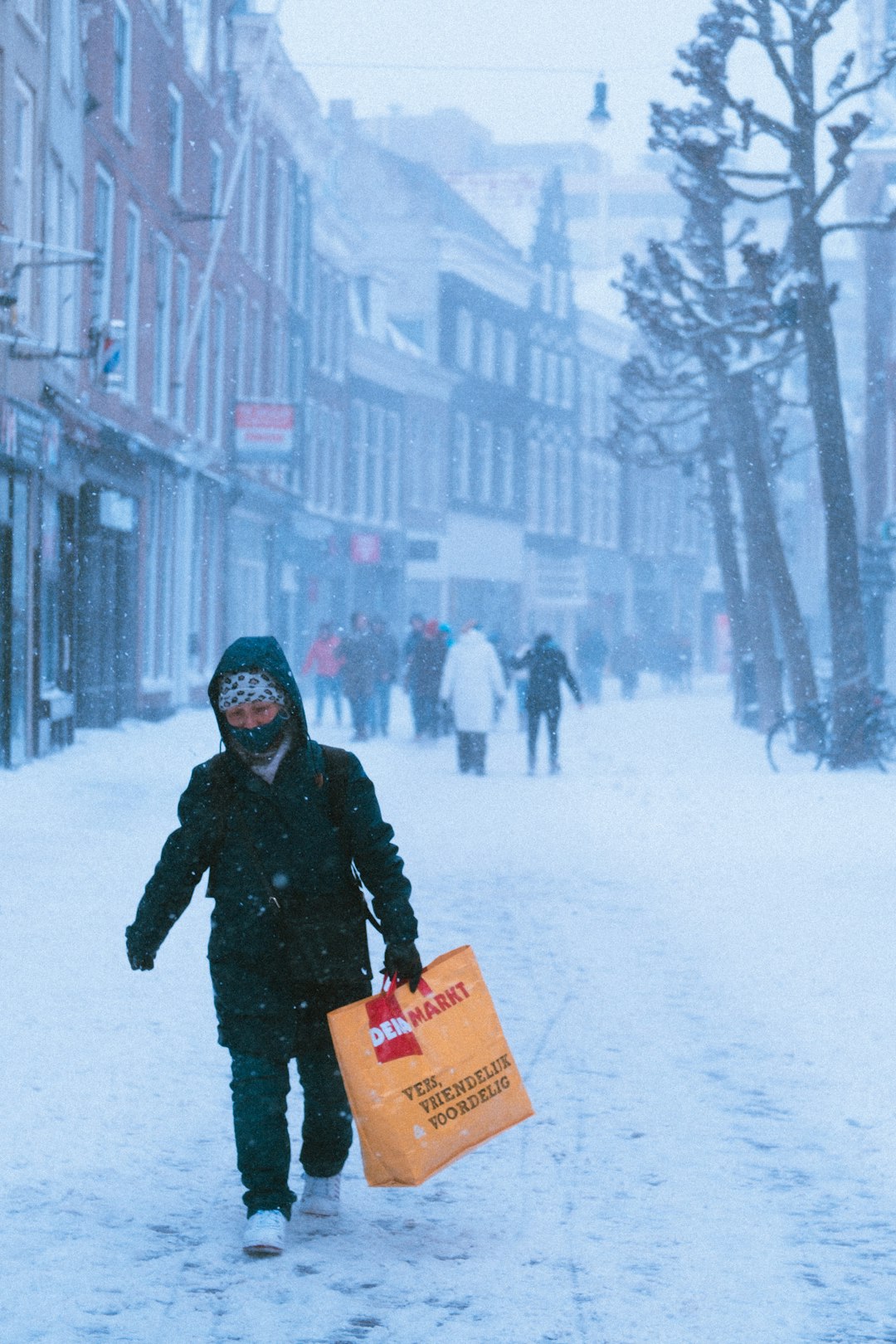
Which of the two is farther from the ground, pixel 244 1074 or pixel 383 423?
pixel 383 423

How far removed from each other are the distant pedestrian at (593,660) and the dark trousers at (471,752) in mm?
23242

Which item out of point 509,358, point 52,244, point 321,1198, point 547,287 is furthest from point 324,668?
point 547,287

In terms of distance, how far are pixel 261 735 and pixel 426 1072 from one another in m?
0.83

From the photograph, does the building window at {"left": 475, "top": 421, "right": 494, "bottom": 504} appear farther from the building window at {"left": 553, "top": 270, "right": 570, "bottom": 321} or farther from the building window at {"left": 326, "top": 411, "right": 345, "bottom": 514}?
the building window at {"left": 326, "top": 411, "right": 345, "bottom": 514}

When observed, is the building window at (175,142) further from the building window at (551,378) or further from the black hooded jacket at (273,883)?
the building window at (551,378)

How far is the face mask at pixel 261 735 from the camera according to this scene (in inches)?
189

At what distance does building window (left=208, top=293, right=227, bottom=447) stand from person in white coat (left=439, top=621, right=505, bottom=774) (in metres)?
12.5

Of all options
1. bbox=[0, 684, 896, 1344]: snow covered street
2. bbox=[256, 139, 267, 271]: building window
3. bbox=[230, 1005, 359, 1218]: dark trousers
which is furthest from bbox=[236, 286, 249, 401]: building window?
bbox=[230, 1005, 359, 1218]: dark trousers

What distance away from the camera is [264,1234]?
469 cm

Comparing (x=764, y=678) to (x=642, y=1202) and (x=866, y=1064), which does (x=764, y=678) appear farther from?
(x=642, y=1202)

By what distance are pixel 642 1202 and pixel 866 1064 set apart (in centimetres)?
189

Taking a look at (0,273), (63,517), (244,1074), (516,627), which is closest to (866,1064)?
(244,1074)

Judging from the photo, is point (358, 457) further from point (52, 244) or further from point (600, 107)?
point (52, 244)

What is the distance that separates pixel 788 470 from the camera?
87125 mm
